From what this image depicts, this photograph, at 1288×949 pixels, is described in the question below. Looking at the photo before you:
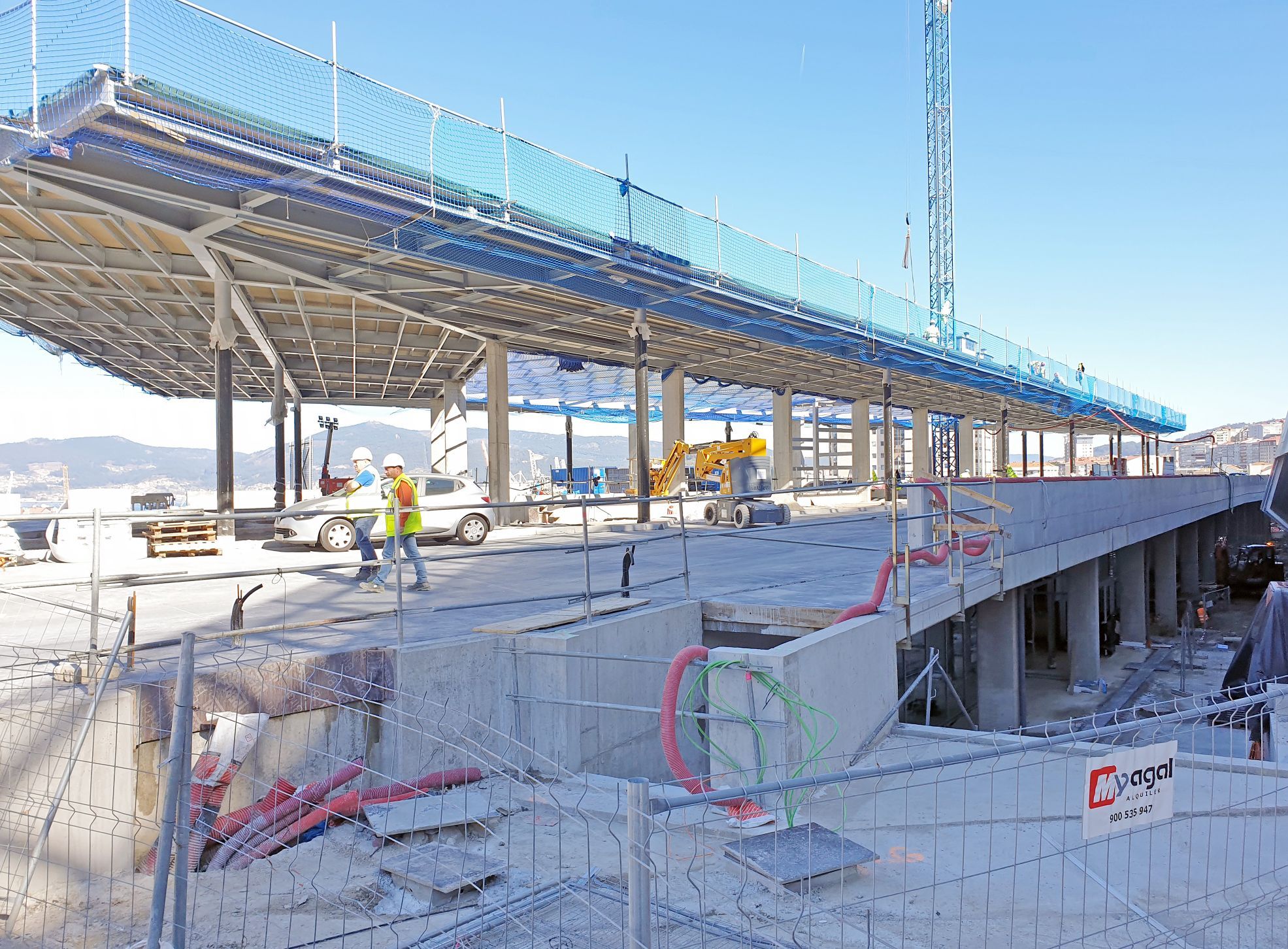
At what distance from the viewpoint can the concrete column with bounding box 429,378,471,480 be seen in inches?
1337

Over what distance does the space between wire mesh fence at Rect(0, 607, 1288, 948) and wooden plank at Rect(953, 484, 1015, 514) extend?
4473 mm

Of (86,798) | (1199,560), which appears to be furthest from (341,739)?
(1199,560)

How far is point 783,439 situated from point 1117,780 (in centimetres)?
3513

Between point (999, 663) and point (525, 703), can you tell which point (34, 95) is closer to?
point (525, 703)

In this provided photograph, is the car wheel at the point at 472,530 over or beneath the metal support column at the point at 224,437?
beneath

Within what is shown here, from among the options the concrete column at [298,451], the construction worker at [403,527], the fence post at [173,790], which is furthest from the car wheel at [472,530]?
the concrete column at [298,451]

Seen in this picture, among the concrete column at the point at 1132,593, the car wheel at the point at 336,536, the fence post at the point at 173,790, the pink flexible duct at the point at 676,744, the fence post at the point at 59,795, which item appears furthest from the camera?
the concrete column at the point at 1132,593

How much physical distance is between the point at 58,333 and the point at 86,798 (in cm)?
2500

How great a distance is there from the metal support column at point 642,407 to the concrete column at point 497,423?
174 inches

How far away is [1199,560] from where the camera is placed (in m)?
37.8

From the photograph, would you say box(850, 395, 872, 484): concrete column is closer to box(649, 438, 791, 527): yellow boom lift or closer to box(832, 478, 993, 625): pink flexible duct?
box(649, 438, 791, 527): yellow boom lift

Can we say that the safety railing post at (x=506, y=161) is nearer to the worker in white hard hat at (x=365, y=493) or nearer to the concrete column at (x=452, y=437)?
the worker in white hard hat at (x=365, y=493)

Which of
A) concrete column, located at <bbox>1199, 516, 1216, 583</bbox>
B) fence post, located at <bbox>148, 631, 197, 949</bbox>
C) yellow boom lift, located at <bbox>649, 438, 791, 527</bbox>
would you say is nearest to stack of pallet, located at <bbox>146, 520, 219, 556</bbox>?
yellow boom lift, located at <bbox>649, 438, 791, 527</bbox>

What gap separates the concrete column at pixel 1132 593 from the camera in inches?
948
